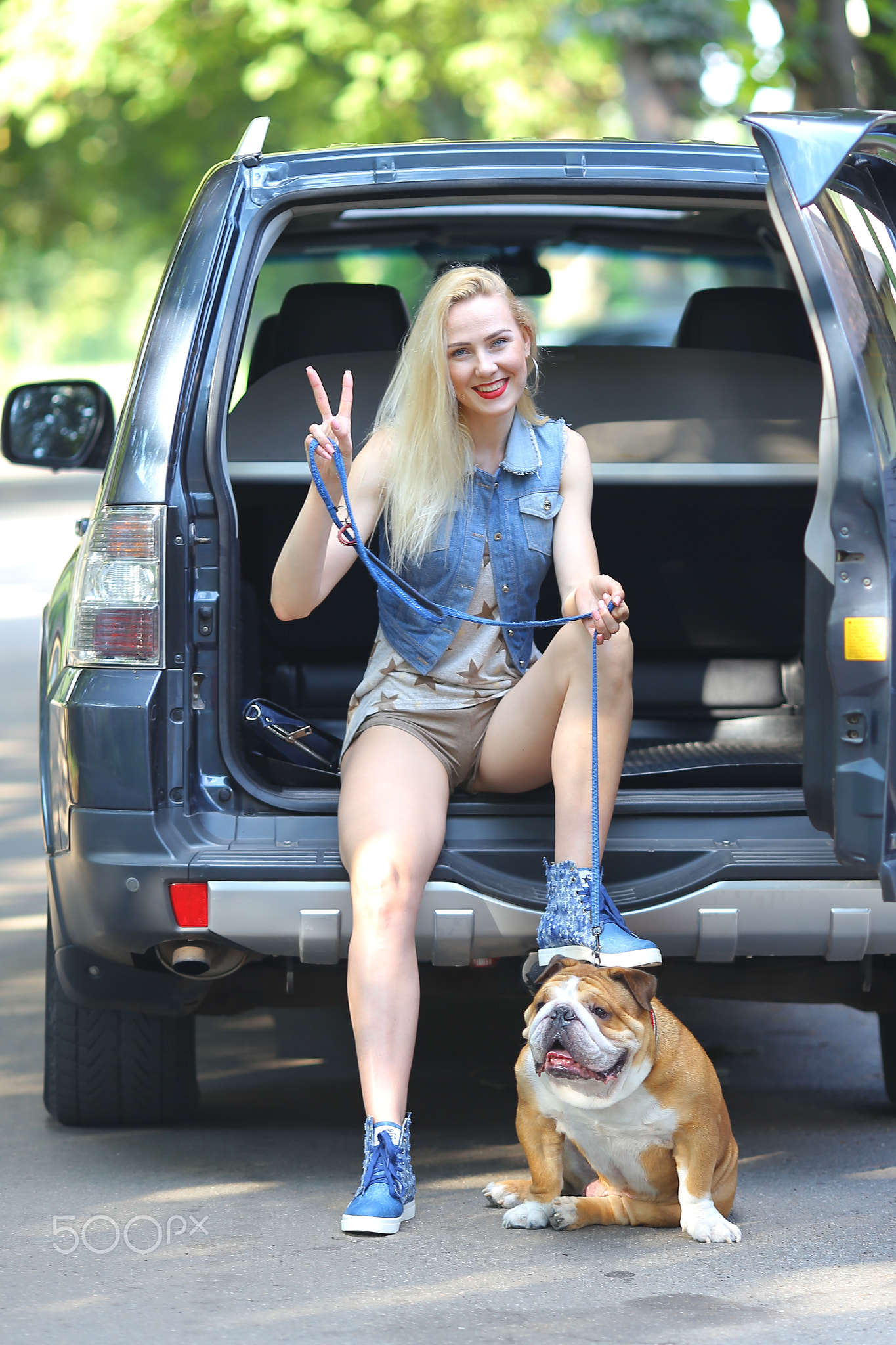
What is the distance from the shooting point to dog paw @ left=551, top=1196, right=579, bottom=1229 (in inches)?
118

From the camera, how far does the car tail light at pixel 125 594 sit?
3.04 metres

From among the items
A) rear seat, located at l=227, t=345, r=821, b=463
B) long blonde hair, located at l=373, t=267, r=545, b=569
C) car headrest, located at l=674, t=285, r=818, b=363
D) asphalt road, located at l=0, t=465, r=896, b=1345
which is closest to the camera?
asphalt road, located at l=0, t=465, r=896, b=1345

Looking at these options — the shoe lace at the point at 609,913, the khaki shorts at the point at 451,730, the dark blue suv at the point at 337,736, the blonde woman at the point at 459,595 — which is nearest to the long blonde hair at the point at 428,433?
the blonde woman at the point at 459,595

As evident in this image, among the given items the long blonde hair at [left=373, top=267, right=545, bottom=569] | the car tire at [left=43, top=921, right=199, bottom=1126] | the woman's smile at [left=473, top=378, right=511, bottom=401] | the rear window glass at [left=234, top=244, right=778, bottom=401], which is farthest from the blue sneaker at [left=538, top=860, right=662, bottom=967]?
the rear window glass at [left=234, top=244, right=778, bottom=401]

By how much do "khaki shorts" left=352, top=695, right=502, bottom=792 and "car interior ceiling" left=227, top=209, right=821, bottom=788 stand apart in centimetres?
50

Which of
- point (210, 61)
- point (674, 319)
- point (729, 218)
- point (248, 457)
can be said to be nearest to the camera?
point (248, 457)

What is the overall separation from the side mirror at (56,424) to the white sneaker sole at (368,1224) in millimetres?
2120

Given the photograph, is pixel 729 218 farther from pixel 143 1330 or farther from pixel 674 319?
pixel 674 319

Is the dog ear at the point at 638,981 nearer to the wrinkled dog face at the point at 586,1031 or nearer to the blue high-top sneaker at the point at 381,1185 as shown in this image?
the wrinkled dog face at the point at 586,1031

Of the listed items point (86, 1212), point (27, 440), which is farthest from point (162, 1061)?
point (27, 440)

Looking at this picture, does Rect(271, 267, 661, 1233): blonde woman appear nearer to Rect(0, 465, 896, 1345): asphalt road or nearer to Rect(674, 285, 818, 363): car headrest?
Rect(0, 465, 896, 1345): asphalt road

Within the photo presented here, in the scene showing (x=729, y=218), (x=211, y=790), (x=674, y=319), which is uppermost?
(x=674, y=319)

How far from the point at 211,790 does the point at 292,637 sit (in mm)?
1363

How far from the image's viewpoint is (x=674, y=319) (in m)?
18.6
